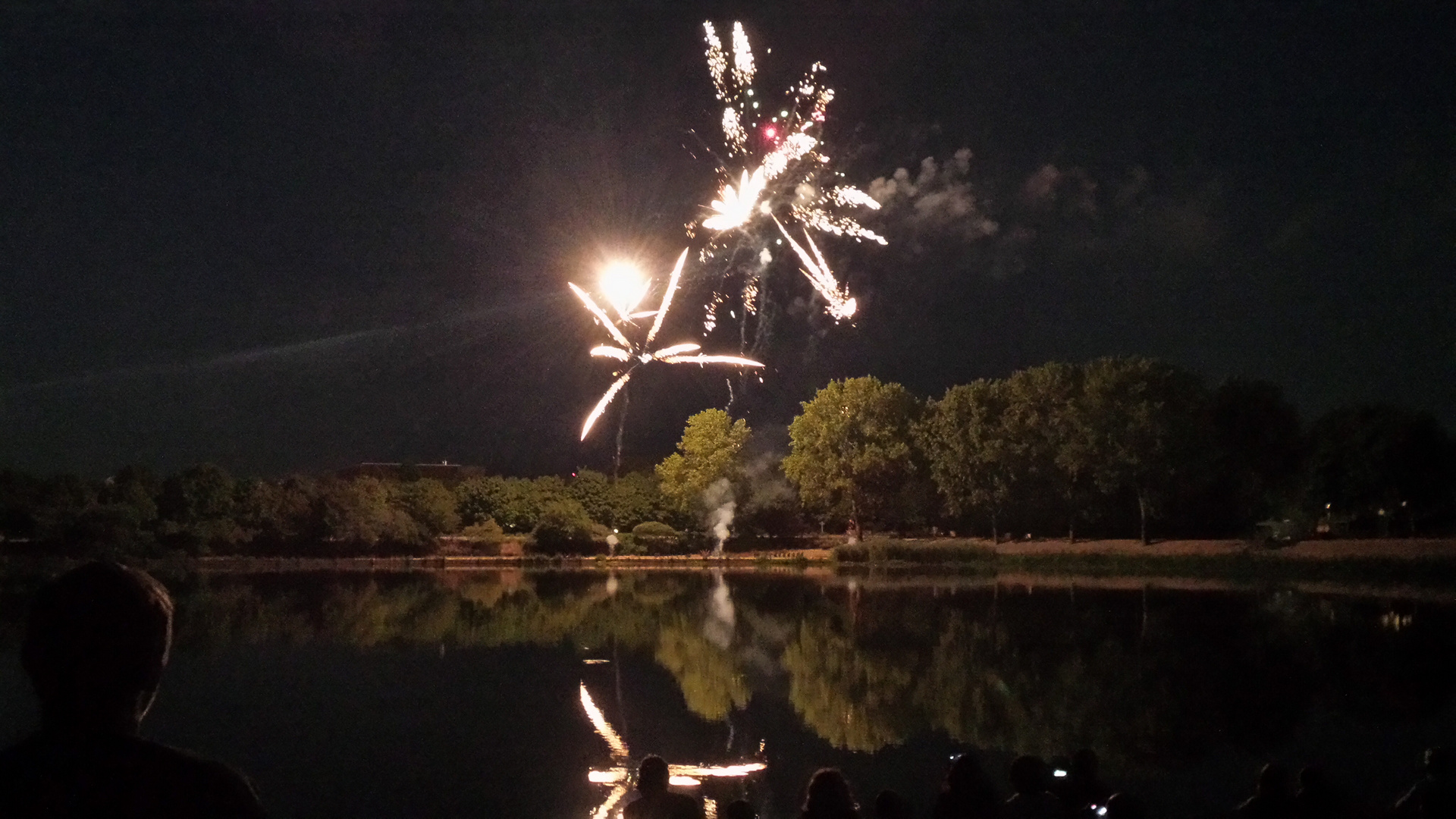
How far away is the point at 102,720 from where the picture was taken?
228cm

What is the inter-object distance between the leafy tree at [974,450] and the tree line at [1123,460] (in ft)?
0.29

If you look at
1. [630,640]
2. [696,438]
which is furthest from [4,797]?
[696,438]

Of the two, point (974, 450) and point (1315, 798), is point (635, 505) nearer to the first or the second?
point (974, 450)

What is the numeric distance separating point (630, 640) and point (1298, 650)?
12.9m

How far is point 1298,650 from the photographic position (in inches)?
858

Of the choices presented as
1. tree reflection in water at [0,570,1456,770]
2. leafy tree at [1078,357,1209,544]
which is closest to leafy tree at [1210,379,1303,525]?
leafy tree at [1078,357,1209,544]

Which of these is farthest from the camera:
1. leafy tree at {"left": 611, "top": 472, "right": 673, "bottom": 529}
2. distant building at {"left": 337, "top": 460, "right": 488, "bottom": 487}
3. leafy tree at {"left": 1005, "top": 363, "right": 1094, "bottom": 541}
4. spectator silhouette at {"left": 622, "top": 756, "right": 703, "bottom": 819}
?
distant building at {"left": 337, "top": 460, "right": 488, "bottom": 487}

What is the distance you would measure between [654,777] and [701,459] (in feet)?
201

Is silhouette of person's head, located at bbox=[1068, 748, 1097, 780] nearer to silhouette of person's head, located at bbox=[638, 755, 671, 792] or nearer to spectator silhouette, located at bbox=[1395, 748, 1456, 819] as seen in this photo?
spectator silhouette, located at bbox=[1395, 748, 1456, 819]

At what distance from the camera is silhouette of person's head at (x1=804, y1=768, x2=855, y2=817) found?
17.9 ft

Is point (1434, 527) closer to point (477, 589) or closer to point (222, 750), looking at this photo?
point (477, 589)

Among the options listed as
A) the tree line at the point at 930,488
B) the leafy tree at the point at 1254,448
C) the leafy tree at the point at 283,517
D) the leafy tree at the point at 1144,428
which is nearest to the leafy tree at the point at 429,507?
the tree line at the point at 930,488

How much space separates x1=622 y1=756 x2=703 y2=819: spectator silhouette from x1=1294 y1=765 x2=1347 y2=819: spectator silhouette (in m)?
3.39

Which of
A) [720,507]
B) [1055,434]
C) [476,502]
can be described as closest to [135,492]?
[476,502]
